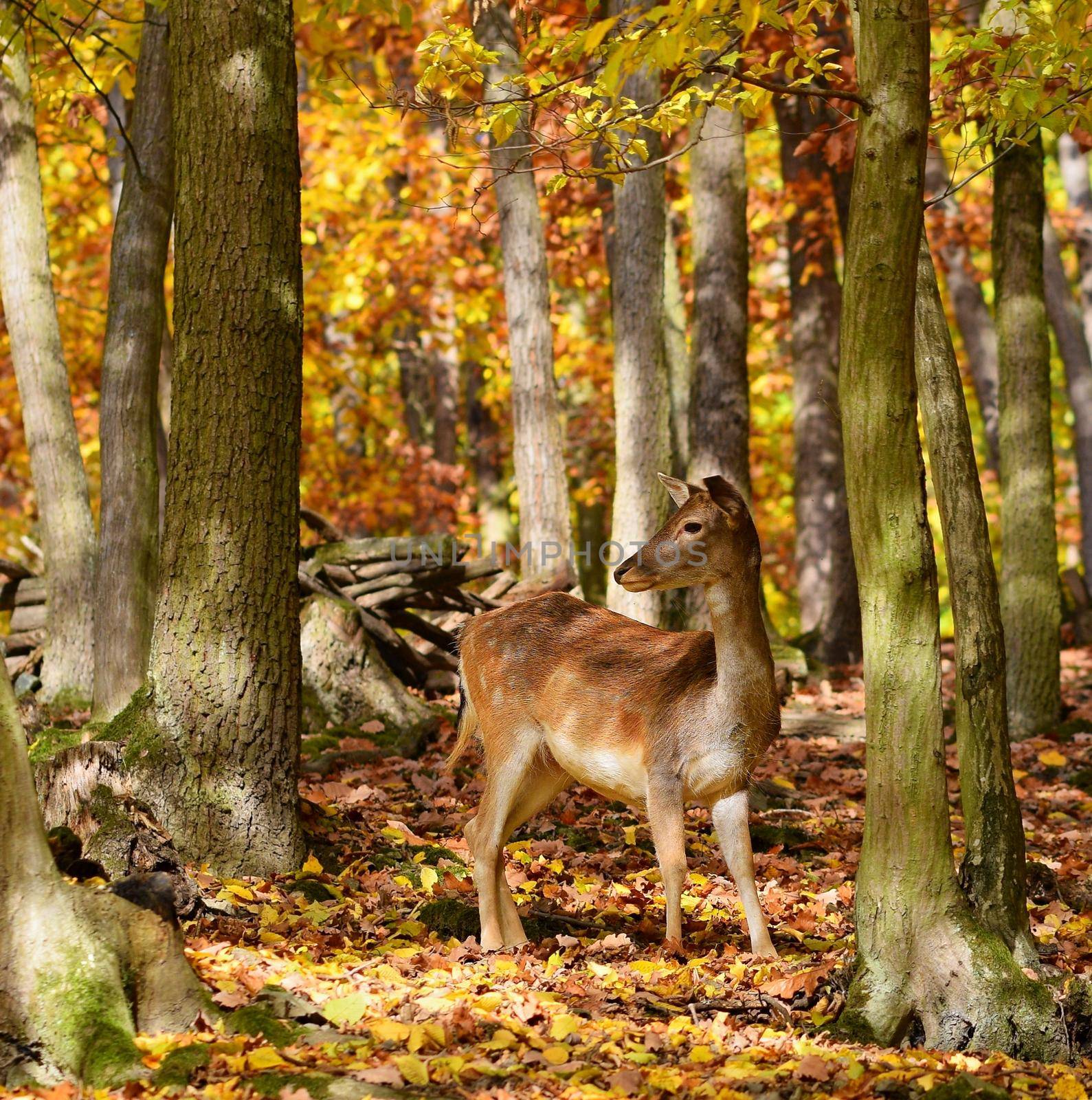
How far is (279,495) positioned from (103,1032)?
3049 mm

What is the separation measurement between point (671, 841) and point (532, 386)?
23.0 ft

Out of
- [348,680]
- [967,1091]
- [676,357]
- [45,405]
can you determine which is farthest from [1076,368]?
[967,1091]

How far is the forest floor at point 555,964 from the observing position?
179 inches

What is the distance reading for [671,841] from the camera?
20.0ft

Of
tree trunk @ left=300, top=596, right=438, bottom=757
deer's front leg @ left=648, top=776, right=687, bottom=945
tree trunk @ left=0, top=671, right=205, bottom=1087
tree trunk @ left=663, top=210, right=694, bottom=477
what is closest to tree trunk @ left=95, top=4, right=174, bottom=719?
tree trunk @ left=300, top=596, right=438, bottom=757

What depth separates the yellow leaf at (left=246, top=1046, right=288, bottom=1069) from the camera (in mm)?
4434

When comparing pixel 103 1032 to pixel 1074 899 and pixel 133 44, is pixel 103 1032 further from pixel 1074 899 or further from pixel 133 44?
pixel 133 44

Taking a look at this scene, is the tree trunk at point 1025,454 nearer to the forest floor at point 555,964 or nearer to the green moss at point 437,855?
the forest floor at point 555,964

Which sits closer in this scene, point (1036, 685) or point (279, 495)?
point (279, 495)

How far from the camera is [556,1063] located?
469 centimetres

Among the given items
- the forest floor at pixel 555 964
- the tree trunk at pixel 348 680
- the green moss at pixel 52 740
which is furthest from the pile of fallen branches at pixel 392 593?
the green moss at pixel 52 740

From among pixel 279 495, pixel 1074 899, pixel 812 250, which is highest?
pixel 812 250

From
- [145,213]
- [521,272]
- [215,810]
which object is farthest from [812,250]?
[215,810]

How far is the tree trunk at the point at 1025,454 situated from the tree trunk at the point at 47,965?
27.8ft
